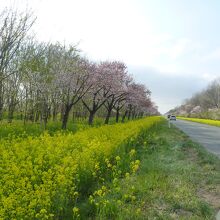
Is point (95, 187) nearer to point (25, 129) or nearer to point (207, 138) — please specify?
point (25, 129)

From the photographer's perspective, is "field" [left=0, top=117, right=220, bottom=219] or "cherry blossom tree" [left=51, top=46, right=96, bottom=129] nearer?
"field" [left=0, top=117, right=220, bottom=219]

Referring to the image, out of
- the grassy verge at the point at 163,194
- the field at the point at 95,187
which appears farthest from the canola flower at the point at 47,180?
the grassy verge at the point at 163,194

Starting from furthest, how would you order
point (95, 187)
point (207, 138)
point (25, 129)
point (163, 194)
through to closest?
point (207, 138)
point (25, 129)
point (95, 187)
point (163, 194)

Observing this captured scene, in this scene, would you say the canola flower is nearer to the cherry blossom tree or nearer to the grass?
the grass

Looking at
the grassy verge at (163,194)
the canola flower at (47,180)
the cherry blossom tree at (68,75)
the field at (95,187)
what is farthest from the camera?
the cherry blossom tree at (68,75)

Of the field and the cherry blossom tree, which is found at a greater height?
the cherry blossom tree

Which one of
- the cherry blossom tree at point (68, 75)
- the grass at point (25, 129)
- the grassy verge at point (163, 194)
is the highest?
the cherry blossom tree at point (68, 75)

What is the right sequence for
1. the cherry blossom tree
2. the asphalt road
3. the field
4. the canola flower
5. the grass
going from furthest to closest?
the cherry blossom tree, the asphalt road, the grass, the field, the canola flower

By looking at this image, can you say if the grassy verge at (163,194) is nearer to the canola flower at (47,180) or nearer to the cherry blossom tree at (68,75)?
the canola flower at (47,180)

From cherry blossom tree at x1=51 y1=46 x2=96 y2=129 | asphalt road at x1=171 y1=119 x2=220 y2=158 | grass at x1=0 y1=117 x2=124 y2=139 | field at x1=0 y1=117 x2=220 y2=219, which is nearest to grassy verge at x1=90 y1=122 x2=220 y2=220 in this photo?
field at x1=0 y1=117 x2=220 y2=219

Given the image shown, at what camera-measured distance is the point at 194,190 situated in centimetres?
683

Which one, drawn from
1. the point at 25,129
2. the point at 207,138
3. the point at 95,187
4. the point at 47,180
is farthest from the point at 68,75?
the point at 47,180

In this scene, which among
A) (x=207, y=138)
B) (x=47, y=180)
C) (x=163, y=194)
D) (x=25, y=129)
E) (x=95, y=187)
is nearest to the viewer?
(x=47, y=180)

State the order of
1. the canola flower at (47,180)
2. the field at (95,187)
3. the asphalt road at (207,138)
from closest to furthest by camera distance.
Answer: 1. the canola flower at (47,180)
2. the field at (95,187)
3. the asphalt road at (207,138)
